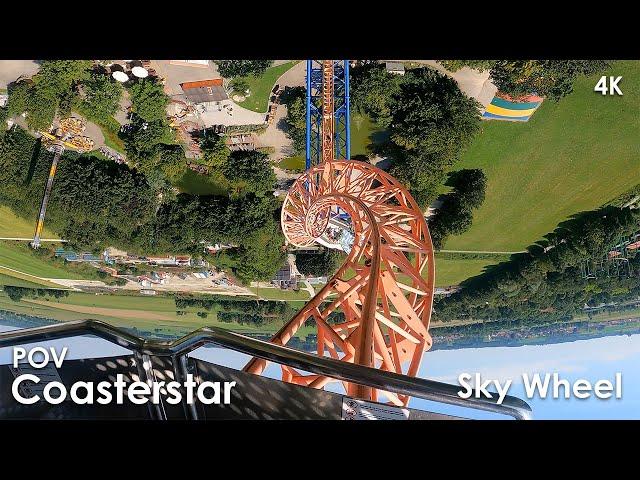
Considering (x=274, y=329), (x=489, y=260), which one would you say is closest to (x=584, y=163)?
(x=489, y=260)

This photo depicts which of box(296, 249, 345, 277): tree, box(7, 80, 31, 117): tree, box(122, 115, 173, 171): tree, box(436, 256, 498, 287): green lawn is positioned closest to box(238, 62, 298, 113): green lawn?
box(122, 115, 173, 171): tree

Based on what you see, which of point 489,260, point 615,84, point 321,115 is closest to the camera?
point 615,84

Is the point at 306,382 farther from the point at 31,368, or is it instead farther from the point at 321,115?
the point at 321,115

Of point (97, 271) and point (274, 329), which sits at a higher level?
point (97, 271)

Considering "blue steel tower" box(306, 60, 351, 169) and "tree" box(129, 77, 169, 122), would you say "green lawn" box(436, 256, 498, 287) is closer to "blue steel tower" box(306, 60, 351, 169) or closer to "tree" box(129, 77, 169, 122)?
"blue steel tower" box(306, 60, 351, 169)

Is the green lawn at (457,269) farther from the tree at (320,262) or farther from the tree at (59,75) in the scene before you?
the tree at (59,75)

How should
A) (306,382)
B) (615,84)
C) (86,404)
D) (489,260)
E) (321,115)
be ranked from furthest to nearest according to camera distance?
(489,260)
(321,115)
(615,84)
(306,382)
(86,404)

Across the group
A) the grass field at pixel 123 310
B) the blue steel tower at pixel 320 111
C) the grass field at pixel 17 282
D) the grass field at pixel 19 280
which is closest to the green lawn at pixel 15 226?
the grass field at pixel 19 280
